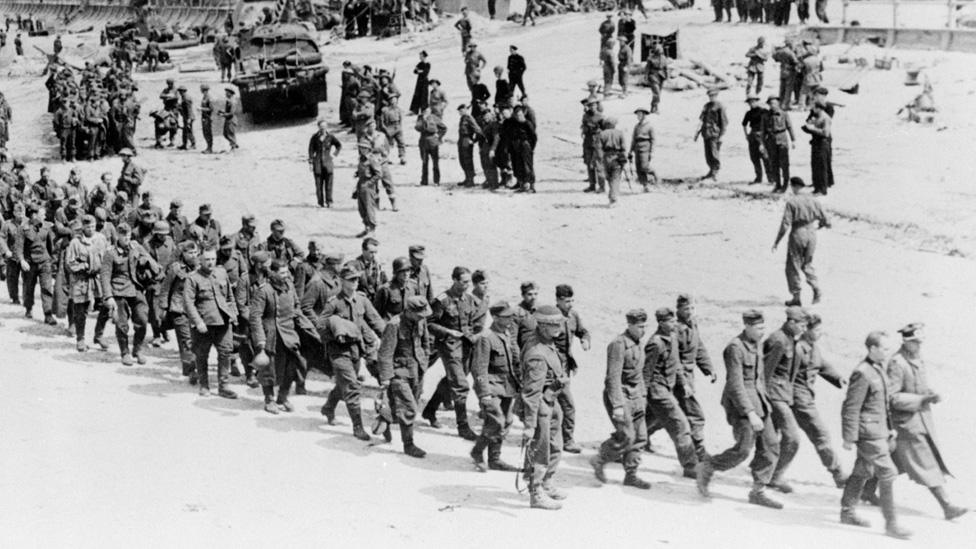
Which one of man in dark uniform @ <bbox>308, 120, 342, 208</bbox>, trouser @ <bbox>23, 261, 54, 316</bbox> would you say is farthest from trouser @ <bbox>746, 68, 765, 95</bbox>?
trouser @ <bbox>23, 261, 54, 316</bbox>

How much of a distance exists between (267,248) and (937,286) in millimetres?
8339

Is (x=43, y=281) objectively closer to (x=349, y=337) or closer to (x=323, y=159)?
(x=323, y=159)

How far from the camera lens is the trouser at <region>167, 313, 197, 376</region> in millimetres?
12484

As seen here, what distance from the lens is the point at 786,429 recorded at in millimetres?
9562

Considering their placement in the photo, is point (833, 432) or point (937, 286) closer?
point (833, 432)

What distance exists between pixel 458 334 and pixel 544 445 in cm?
207

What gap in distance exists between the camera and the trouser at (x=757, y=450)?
9.45 m

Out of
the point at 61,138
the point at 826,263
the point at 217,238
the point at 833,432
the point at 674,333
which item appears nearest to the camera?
the point at 674,333

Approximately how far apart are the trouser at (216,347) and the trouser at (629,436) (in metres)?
4.23

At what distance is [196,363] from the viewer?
12352 millimetres

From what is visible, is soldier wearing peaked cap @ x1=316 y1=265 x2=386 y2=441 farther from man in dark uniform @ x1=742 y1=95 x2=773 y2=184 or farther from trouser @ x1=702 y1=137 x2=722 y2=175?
trouser @ x1=702 y1=137 x2=722 y2=175

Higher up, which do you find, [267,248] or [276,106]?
[276,106]

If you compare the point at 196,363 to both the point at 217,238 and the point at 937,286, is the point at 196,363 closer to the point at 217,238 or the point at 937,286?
the point at 217,238

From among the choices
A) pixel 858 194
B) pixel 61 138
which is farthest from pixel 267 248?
pixel 61 138
